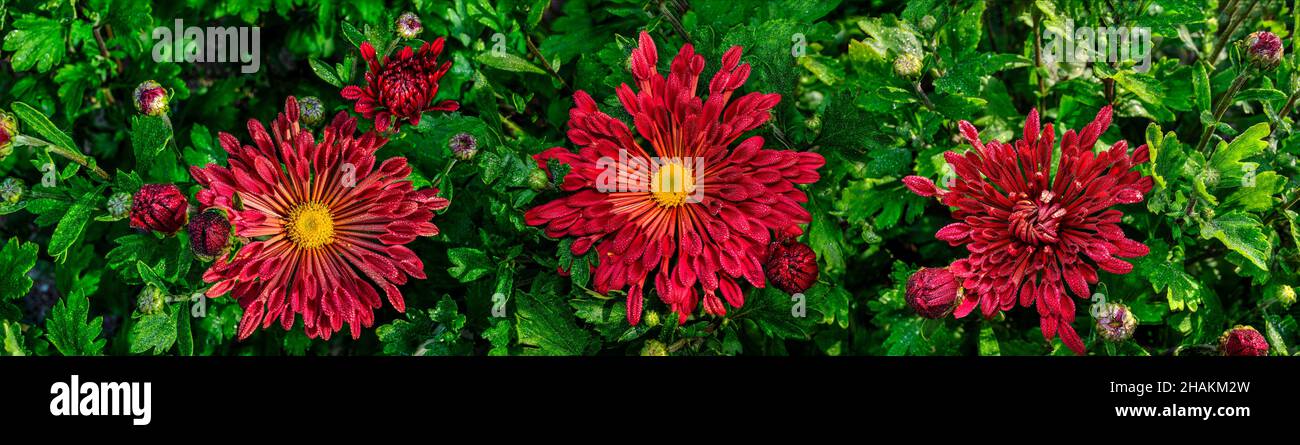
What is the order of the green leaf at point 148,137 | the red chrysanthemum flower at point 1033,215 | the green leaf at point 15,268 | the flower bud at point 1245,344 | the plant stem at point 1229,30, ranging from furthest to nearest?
the plant stem at point 1229,30, the green leaf at point 15,268, the green leaf at point 148,137, the flower bud at point 1245,344, the red chrysanthemum flower at point 1033,215

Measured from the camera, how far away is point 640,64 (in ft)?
5.77

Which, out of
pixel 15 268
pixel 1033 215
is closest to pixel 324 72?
pixel 15 268

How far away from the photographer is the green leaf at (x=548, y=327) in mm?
2037

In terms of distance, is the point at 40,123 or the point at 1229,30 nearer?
the point at 40,123

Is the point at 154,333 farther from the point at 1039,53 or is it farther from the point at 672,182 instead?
the point at 1039,53

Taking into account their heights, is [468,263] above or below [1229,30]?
below

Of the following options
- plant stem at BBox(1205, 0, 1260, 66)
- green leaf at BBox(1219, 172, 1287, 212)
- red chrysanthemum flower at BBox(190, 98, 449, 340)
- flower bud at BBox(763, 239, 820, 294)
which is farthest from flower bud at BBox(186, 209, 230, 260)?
plant stem at BBox(1205, 0, 1260, 66)

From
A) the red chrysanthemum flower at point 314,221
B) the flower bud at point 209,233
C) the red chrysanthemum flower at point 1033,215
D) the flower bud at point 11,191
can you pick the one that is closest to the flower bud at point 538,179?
the red chrysanthemum flower at point 314,221

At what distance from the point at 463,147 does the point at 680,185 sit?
41cm

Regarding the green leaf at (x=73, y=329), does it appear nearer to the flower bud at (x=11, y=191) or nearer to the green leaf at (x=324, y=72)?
the flower bud at (x=11, y=191)

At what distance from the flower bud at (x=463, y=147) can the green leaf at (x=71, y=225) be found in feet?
2.39

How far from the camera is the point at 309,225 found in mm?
1907

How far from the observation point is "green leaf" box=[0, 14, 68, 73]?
7.42ft
